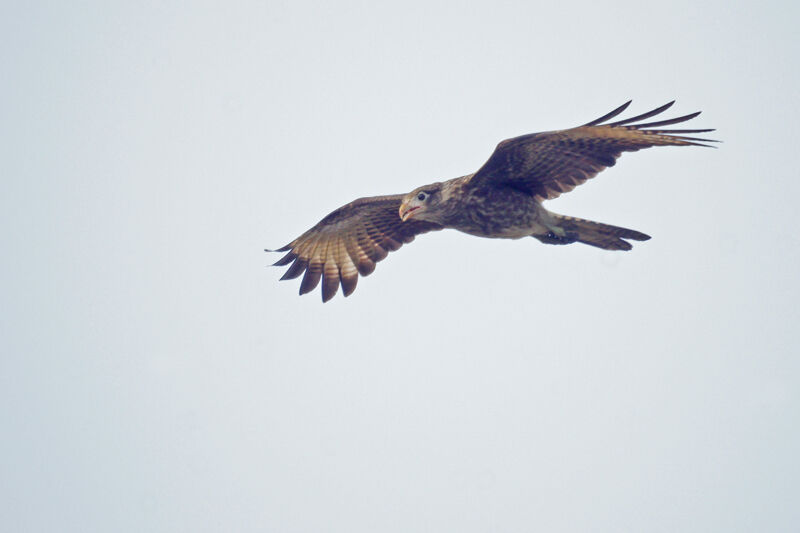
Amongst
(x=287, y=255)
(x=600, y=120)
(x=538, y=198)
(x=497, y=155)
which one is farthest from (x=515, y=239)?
(x=287, y=255)

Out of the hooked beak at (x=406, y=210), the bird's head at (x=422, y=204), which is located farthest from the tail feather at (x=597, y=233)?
the hooked beak at (x=406, y=210)

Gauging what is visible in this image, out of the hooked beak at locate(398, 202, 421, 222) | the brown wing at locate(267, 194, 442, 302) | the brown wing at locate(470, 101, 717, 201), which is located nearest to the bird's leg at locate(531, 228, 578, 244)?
the brown wing at locate(470, 101, 717, 201)

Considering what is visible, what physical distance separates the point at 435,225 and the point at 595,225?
2.34 meters

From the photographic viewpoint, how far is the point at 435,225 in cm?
1145

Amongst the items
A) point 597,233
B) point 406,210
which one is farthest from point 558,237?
point 406,210

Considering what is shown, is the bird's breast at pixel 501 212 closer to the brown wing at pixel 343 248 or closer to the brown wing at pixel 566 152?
the brown wing at pixel 566 152

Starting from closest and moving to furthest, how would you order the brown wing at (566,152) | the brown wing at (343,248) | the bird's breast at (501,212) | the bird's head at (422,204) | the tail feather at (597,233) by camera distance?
the brown wing at (566,152)
the tail feather at (597,233)
the bird's breast at (501,212)
the bird's head at (422,204)
the brown wing at (343,248)

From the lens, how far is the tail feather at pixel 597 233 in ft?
31.7

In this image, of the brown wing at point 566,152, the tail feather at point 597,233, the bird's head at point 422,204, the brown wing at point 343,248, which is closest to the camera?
the brown wing at point 566,152

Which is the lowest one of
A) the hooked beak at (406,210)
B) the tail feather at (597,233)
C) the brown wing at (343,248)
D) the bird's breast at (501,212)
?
the tail feather at (597,233)

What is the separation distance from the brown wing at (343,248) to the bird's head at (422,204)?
3.77ft

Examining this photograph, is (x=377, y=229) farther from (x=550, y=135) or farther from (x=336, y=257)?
(x=550, y=135)

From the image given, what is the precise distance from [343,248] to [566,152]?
3.40m

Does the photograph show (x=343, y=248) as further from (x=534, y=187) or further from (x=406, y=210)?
(x=534, y=187)
